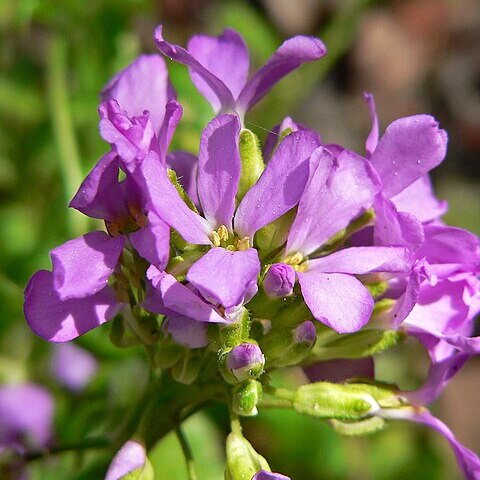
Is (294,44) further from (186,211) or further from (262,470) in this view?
(262,470)

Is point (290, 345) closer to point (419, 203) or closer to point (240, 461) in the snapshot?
point (240, 461)

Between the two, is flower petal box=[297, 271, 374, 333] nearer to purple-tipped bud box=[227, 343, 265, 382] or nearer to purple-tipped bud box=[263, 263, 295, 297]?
purple-tipped bud box=[263, 263, 295, 297]

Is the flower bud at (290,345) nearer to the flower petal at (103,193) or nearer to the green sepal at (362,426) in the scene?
the green sepal at (362,426)

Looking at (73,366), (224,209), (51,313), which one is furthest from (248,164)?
(73,366)

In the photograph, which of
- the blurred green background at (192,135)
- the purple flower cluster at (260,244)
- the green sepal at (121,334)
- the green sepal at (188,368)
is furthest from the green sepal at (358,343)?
the blurred green background at (192,135)

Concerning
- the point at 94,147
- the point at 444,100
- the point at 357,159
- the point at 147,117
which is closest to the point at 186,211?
the point at 147,117
